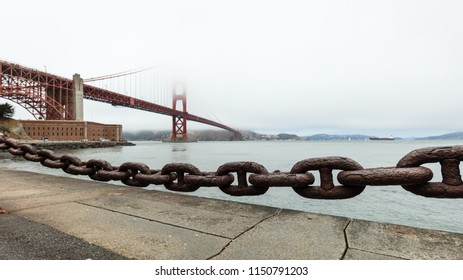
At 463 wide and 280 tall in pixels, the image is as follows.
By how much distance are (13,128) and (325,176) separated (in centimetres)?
4916

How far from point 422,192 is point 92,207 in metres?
2.08

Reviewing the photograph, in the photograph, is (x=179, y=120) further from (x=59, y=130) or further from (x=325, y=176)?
(x=325, y=176)

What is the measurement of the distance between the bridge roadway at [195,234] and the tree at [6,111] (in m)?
48.1

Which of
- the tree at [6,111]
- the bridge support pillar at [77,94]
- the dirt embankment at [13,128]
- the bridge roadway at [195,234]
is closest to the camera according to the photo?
the bridge roadway at [195,234]

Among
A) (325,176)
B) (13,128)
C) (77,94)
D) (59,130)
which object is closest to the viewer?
(325,176)

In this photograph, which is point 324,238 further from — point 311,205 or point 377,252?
point 311,205

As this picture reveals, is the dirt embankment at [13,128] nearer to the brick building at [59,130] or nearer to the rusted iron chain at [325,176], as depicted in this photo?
the brick building at [59,130]

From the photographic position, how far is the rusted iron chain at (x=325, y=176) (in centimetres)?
129

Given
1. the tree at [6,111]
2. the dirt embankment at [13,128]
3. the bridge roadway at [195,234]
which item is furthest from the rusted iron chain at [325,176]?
the tree at [6,111]

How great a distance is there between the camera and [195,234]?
148cm

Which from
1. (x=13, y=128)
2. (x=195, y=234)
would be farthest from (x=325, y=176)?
(x=13, y=128)
